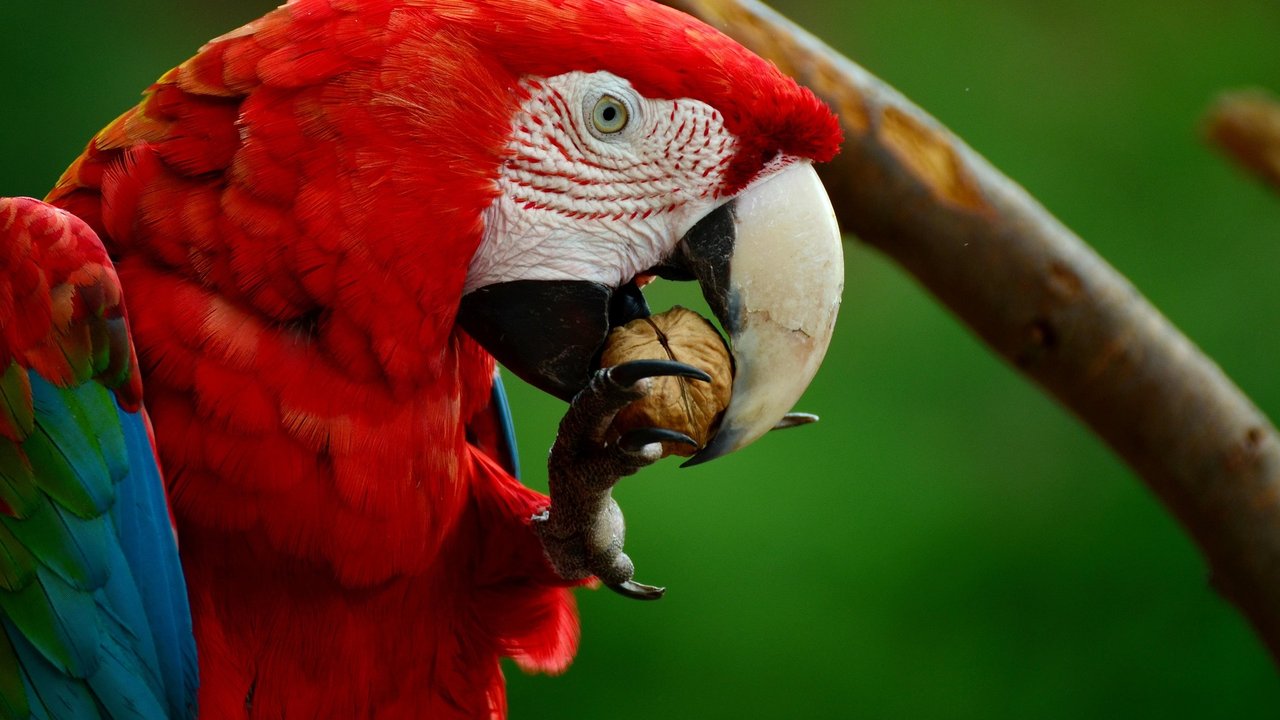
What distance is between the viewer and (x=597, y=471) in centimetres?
123

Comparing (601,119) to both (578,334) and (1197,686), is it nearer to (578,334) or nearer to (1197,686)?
(578,334)

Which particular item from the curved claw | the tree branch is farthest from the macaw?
the tree branch

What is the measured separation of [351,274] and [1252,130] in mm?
2038

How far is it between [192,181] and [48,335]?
191 millimetres

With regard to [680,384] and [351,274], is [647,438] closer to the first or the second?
[680,384]

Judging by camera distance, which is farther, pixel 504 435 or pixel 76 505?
pixel 504 435

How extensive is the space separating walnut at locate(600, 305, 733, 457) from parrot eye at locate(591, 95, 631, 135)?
196mm

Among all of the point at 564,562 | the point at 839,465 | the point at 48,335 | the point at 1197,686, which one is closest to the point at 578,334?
the point at 564,562

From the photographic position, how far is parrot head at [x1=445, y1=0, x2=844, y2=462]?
45.1 inches

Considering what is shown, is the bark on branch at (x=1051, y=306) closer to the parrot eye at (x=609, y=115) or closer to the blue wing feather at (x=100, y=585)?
the parrot eye at (x=609, y=115)

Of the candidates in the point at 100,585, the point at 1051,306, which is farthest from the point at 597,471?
the point at 1051,306

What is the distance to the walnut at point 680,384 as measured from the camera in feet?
3.77

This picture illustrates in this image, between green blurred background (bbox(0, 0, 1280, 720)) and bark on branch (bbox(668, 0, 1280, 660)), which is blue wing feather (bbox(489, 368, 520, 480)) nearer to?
A: bark on branch (bbox(668, 0, 1280, 660))

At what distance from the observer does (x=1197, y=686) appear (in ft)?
10.5
